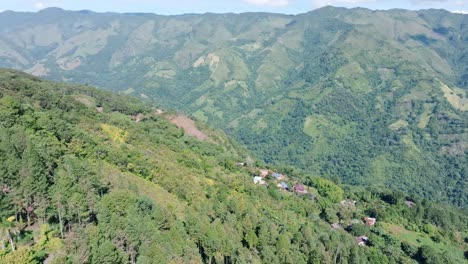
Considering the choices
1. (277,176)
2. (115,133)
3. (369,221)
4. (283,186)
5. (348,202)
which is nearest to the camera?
(115,133)

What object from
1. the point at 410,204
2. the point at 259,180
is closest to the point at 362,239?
the point at 259,180

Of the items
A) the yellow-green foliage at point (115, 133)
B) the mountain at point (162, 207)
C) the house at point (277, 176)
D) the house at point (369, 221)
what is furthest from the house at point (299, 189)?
the yellow-green foliage at point (115, 133)

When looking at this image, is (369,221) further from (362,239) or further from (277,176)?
(277,176)

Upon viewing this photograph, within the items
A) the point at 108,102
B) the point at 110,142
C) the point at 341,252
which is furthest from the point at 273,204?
the point at 108,102

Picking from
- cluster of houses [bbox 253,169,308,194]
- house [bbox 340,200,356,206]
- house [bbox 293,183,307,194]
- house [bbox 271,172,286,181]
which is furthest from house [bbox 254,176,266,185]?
house [bbox 340,200,356,206]

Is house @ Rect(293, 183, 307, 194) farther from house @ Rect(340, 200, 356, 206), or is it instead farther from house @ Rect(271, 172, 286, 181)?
house @ Rect(340, 200, 356, 206)

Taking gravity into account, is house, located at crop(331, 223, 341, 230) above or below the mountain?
below
